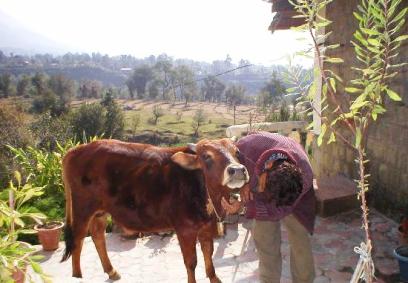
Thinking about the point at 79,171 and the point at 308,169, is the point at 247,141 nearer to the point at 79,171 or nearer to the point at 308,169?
the point at 308,169

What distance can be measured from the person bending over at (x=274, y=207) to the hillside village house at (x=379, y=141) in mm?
3215

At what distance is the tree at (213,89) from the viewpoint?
387 ft

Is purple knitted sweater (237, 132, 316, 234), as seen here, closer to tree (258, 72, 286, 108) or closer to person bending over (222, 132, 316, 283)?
person bending over (222, 132, 316, 283)

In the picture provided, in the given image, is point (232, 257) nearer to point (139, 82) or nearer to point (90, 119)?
point (90, 119)

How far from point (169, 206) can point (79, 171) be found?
1.10 meters

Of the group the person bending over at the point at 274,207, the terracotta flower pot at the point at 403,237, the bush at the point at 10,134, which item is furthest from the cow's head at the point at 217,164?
the bush at the point at 10,134

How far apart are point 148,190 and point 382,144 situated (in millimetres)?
4277

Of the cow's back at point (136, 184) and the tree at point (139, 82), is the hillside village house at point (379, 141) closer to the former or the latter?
the cow's back at point (136, 184)

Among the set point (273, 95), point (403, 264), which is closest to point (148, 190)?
point (403, 264)

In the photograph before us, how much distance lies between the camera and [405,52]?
18.8 ft

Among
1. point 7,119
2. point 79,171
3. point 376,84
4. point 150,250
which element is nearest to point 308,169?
point 376,84

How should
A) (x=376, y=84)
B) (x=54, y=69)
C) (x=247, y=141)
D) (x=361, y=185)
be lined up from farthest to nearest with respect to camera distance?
(x=54, y=69), (x=247, y=141), (x=361, y=185), (x=376, y=84)

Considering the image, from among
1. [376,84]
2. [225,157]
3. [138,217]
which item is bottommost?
[138,217]

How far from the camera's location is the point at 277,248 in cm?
359
